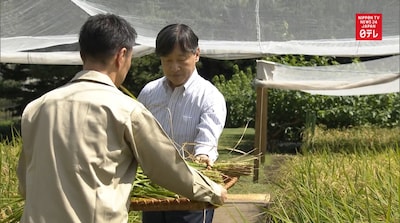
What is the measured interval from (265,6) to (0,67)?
1109cm

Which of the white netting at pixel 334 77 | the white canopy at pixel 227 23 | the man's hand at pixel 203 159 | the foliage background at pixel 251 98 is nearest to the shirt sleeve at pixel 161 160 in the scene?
the man's hand at pixel 203 159

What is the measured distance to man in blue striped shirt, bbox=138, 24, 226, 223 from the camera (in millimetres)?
3555

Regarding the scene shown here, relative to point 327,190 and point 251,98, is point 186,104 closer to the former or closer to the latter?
point 327,190

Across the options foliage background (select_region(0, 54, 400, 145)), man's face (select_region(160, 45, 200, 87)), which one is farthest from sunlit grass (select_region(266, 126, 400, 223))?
foliage background (select_region(0, 54, 400, 145))

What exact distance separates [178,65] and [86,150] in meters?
1.14

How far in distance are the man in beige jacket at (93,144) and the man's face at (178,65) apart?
869 millimetres

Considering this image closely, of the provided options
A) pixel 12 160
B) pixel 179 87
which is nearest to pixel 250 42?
pixel 12 160

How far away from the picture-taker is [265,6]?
316 inches

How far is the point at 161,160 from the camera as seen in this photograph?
2.68 meters

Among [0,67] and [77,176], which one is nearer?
[77,176]

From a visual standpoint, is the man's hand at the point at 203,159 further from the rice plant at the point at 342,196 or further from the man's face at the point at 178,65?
the rice plant at the point at 342,196

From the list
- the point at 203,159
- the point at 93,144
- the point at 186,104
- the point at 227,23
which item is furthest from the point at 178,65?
the point at 227,23

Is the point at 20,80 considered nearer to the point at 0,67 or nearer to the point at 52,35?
the point at 0,67

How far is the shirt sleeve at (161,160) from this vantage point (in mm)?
2617
